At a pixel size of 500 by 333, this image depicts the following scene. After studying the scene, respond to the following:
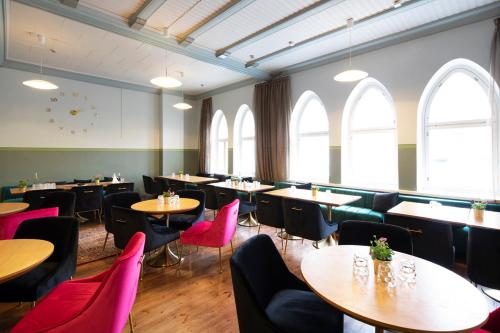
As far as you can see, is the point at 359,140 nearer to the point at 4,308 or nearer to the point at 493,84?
the point at 493,84

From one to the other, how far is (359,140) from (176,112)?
538 cm

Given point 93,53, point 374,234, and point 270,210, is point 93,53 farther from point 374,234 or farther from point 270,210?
point 374,234

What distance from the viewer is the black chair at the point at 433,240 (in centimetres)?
230

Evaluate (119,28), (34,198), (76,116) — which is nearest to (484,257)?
(119,28)

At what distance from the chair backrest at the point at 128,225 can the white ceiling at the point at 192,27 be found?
110 inches

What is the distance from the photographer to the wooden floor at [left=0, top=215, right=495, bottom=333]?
2.09 metres

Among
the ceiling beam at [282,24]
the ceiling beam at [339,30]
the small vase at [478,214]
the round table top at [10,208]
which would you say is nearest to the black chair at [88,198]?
the round table top at [10,208]

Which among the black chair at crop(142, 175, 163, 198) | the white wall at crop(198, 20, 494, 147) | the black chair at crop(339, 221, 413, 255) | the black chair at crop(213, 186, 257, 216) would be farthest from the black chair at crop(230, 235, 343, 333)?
the black chair at crop(142, 175, 163, 198)

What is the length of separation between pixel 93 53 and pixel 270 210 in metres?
4.55

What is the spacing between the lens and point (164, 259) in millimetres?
3285

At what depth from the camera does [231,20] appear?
3846 mm

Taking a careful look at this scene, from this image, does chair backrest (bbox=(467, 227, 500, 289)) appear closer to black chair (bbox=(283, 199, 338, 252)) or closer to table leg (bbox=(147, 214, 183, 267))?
black chair (bbox=(283, 199, 338, 252))

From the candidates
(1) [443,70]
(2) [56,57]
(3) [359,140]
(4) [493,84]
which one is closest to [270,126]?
(3) [359,140]

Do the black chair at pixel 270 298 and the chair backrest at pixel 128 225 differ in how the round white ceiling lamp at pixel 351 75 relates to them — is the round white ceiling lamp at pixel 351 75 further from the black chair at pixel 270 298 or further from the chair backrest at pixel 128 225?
the chair backrest at pixel 128 225
